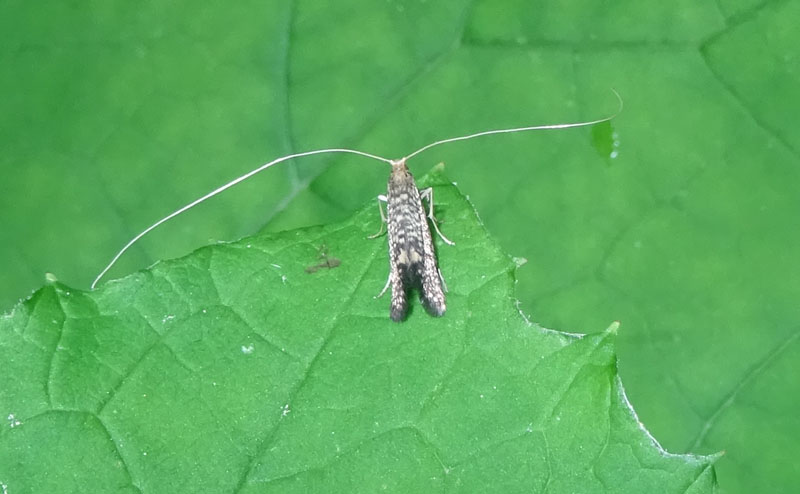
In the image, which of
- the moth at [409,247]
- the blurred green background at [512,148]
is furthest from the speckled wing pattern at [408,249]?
the blurred green background at [512,148]

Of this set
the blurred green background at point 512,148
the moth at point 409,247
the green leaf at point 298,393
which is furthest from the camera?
the blurred green background at point 512,148

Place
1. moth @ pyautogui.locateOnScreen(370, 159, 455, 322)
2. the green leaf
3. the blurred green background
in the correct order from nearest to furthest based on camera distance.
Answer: the green leaf, moth @ pyautogui.locateOnScreen(370, 159, 455, 322), the blurred green background

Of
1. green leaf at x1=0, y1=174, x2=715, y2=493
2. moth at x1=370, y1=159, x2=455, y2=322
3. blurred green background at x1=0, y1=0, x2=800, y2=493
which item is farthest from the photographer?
blurred green background at x1=0, y1=0, x2=800, y2=493

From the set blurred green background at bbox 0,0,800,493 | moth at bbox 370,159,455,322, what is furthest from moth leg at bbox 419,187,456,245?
blurred green background at bbox 0,0,800,493

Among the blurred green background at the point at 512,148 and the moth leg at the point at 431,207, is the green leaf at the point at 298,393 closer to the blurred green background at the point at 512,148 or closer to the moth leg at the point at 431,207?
the moth leg at the point at 431,207

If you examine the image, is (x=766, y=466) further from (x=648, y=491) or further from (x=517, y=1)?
(x=517, y=1)

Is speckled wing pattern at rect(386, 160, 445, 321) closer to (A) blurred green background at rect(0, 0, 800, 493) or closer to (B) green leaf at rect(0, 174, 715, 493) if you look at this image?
(B) green leaf at rect(0, 174, 715, 493)

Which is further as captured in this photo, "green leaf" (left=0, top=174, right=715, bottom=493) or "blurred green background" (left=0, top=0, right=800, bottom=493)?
"blurred green background" (left=0, top=0, right=800, bottom=493)
